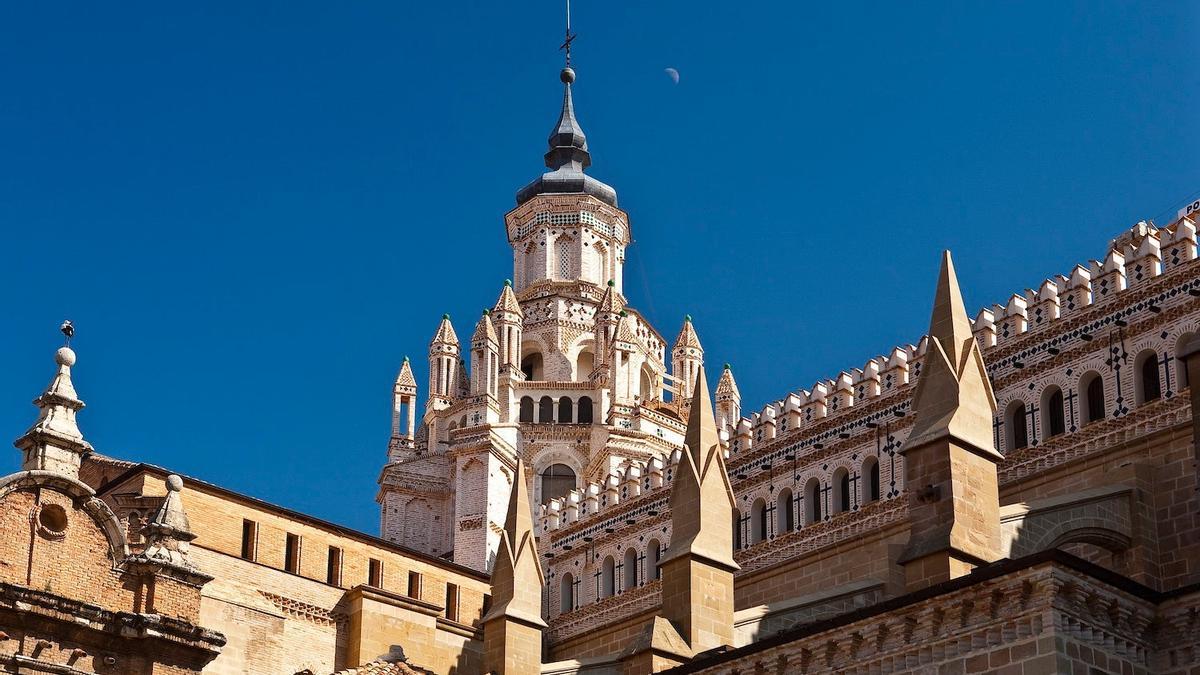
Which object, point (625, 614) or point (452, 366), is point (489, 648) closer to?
point (625, 614)

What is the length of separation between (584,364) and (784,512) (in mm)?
23480

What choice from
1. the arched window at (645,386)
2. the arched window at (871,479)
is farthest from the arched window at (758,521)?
the arched window at (645,386)

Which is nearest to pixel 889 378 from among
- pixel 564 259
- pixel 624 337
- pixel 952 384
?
pixel 952 384

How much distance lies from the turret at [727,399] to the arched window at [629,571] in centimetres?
1739

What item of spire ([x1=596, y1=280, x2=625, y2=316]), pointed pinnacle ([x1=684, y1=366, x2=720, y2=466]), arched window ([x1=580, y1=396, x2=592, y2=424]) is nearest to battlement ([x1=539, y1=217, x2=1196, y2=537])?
pointed pinnacle ([x1=684, y1=366, x2=720, y2=466])

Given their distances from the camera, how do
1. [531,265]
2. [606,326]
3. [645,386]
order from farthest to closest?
[531,265] < [645,386] < [606,326]

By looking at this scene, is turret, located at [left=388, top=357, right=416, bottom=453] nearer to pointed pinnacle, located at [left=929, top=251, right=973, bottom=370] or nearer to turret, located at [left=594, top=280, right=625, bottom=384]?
turret, located at [left=594, top=280, right=625, bottom=384]

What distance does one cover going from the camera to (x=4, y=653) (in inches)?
1260

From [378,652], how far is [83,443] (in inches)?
434

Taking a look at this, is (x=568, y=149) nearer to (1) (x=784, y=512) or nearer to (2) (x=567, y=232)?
(2) (x=567, y=232)

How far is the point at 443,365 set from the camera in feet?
210

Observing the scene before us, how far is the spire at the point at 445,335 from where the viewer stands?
211 ft

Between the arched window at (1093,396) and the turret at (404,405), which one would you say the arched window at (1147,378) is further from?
the turret at (404,405)

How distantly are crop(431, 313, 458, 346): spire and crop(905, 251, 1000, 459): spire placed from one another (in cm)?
3678
